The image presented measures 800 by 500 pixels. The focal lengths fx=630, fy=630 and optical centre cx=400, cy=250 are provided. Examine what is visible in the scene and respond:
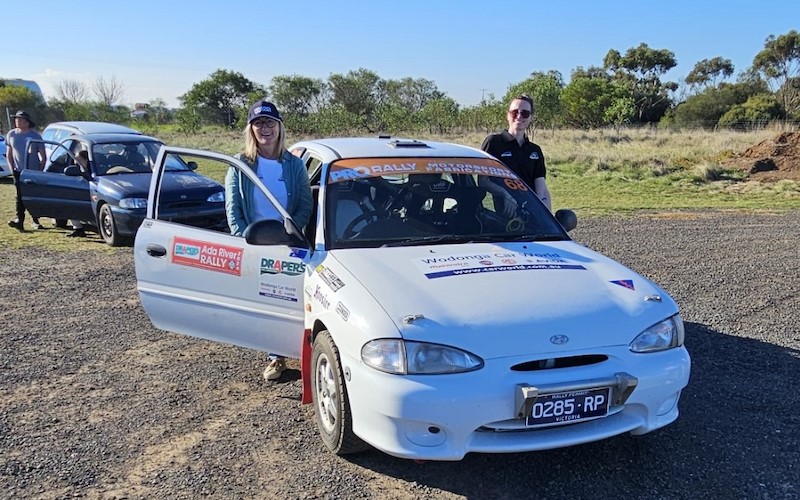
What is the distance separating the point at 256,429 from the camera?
3646 mm

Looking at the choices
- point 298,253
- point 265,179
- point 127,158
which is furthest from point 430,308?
point 127,158

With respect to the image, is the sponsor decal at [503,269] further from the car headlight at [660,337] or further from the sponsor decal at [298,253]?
the sponsor decal at [298,253]

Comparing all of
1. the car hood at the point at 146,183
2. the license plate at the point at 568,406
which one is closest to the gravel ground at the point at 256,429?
the license plate at the point at 568,406

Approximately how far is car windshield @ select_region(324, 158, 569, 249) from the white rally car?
12mm

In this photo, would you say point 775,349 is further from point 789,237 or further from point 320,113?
point 320,113

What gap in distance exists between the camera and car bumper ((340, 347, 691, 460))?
2.73 m

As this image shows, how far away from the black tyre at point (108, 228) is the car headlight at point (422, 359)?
24.5 feet

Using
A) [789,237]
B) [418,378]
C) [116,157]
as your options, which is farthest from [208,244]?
[789,237]

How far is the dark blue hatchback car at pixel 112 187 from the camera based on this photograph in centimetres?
875

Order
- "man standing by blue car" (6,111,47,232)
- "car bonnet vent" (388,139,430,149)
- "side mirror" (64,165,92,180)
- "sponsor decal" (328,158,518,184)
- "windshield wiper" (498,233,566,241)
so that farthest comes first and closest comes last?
1. "man standing by blue car" (6,111,47,232)
2. "side mirror" (64,165,92,180)
3. "car bonnet vent" (388,139,430,149)
4. "sponsor decal" (328,158,518,184)
5. "windshield wiper" (498,233,566,241)

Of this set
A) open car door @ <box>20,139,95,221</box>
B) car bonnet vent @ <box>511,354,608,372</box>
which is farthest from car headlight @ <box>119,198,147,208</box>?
car bonnet vent @ <box>511,354,608,372</box>

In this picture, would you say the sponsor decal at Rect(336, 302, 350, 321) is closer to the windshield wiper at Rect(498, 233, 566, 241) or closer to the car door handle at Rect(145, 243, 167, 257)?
the windshield wiper at Rect(498, 233, 566, 241)

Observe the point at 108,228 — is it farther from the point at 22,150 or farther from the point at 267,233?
the point at 267,233

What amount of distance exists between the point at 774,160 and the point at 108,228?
2227 cm
